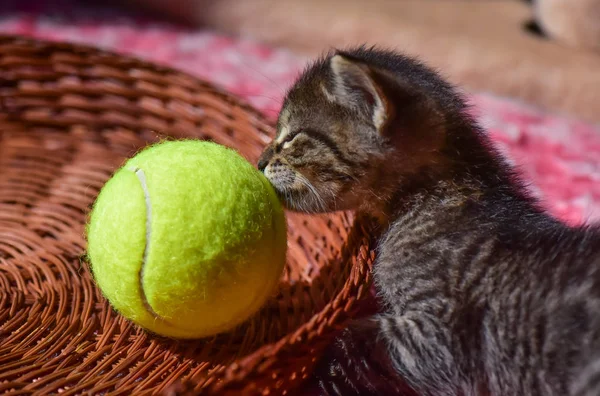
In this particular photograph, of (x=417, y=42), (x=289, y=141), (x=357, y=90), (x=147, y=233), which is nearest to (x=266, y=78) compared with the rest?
(x=417, y=42)

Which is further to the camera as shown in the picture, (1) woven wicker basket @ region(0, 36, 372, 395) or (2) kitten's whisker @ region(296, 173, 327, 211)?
(2) kitten's whisker @ region(296, 173, 327, 211)

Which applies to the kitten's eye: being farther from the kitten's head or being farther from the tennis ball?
the tennis ball

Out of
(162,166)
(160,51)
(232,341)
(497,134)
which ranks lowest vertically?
(160,51)

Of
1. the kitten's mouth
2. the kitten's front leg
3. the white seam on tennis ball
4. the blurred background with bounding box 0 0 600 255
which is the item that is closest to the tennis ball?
the white seam on tennis ball

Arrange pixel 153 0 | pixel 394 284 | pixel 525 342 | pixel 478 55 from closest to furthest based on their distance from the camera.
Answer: pixel 525 342 < pixel 394 284 < pixel 478 55 < pixel 153 0

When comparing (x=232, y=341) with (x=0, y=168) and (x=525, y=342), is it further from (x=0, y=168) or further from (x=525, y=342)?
(x=0, y=168)

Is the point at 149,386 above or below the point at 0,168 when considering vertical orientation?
above

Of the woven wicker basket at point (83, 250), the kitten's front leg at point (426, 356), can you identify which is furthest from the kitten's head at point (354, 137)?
the kitten's front leg at point (426, 356)

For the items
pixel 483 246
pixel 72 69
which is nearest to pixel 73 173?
pixel 72 69
